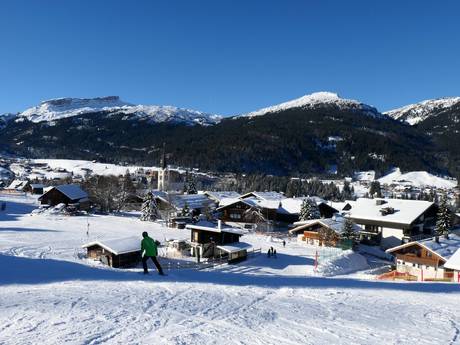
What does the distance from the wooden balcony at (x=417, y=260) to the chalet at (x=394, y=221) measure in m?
12.1

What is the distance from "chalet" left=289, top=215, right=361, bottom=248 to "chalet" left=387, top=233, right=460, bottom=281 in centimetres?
882

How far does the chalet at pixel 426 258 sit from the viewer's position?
32.9 metres

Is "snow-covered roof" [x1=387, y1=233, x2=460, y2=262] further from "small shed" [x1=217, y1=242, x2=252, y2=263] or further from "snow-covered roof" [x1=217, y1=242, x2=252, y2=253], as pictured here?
"snow-covered roof" [x1=217, y1=242, x2=252, y2=253]

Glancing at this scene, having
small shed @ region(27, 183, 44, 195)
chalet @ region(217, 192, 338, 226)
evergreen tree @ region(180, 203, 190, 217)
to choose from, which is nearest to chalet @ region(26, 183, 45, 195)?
small shed @ region(27, 183, 44, 195)

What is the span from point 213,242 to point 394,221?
23575 millimetres

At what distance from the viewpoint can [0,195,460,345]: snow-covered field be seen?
6.79m

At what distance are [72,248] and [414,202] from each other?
39332 millimetres

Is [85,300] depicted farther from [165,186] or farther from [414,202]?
[165,186]

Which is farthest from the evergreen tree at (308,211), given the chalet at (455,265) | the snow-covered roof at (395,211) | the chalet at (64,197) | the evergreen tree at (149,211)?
the chalet at (64,197)

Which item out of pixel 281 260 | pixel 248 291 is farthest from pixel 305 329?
pixel 281 260

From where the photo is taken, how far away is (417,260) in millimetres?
34469

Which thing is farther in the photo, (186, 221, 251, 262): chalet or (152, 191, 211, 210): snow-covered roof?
(152, 191, 211, 210): snow-covered roof

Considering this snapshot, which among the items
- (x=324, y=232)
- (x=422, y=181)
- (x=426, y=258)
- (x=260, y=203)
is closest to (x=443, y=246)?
(x=426, y=258)

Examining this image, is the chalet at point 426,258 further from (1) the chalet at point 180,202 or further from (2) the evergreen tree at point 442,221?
(1) the chalet at point 180,202
